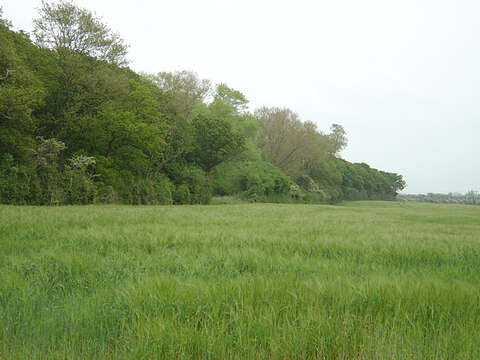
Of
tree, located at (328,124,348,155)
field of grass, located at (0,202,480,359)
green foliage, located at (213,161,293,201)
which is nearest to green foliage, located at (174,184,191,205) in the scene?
green foliage, located at (213,161,293,201)

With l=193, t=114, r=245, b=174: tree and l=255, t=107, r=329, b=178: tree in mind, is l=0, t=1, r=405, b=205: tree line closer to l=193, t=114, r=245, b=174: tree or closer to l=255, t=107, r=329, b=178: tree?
l=193, t=114, r=245, b=174: tree

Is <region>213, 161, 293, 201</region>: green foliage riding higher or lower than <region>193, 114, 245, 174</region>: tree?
lower

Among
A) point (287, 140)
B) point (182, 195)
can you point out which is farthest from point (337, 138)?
point (182, 195)

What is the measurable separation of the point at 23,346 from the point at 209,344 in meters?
1.08

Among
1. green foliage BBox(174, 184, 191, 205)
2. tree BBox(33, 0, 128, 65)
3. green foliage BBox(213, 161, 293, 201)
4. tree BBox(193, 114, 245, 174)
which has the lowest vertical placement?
green foliage BBox(174, 184, 191, 205)

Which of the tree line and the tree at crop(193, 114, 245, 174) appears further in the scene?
the tree at crop(193, 114, 245, 174)

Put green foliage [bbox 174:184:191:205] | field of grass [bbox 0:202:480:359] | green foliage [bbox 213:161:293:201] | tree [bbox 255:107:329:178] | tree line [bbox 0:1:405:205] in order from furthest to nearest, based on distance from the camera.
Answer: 1. tree [bbox 255:107:329:178]
2. green foliage [bbox 213:161:293:201]
3. green foliage [bbox 174:184:191:205]
4. tree line [bbox 0:1:405:205]
5. field of grass [bbox 0:202:480:359]

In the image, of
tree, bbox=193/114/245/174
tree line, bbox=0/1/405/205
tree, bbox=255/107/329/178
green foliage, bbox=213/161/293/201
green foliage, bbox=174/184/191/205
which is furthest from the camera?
tree, bbox=255/107/329/178

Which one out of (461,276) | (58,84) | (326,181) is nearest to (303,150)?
(326,181)

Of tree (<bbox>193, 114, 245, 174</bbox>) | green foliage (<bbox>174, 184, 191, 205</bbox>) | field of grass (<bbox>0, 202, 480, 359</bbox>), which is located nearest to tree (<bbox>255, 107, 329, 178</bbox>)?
tree (<bbox>193, 114, 245, 174</bbox>)

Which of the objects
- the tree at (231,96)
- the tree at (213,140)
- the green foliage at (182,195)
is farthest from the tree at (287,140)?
the green foliage at (182,195)

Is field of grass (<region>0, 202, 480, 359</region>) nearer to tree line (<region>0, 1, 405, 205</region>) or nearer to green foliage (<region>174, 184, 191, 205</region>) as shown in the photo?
tree line (<region>0, 1, 405, 205</region>)

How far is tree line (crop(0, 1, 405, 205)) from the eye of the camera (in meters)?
15.4

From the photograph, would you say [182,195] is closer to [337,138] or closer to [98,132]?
[98,132]
